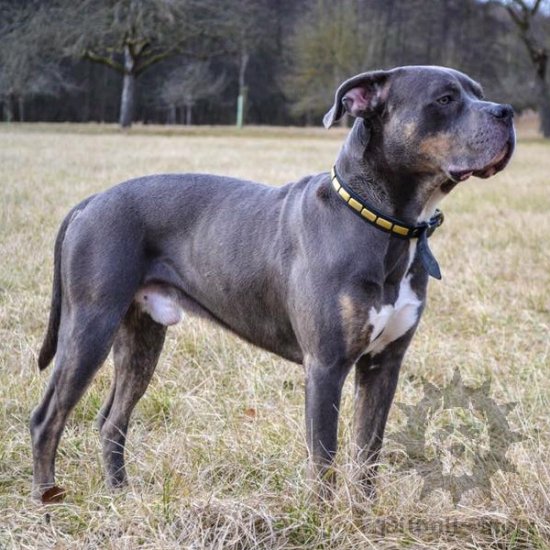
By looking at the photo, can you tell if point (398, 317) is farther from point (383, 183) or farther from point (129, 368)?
point (129, 368)

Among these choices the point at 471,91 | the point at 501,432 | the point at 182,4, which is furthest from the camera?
the point at 182,4

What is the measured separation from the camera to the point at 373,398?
307cm

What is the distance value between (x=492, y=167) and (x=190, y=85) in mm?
38445

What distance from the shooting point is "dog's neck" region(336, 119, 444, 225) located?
2879mm

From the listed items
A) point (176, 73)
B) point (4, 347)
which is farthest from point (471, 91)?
point (176, 73)

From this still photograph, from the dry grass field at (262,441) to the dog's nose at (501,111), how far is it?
120 centimetres

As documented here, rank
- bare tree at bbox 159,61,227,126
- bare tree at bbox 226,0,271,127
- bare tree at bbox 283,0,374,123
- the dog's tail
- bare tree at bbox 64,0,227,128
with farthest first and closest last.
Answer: bare tree at bbox 283,0,374,123 → bare tree at bbox 159,61,227,126 → bare tree at bbox 226,0,271,127 → bare tree at bbox 64,0,227,128 → the dog's tail

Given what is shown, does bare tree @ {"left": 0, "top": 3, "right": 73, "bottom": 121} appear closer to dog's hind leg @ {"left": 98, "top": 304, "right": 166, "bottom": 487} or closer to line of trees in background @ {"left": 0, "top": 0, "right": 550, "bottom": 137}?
line of trees in background @ {"left": 0, "top": 0, "right": 550, "bottom": 137}

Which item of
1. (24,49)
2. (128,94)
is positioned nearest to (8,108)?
(24,49)

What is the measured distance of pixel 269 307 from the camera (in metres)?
3.08

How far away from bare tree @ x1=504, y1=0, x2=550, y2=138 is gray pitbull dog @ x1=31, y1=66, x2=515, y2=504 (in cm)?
3407

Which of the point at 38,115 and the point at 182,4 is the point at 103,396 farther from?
the point at 38,115

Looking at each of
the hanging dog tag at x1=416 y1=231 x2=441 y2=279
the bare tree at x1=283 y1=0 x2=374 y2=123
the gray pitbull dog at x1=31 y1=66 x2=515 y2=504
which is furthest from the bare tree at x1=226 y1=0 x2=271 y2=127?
the hanging dog tag at x1=416 y1=231 x2=441 y2=279

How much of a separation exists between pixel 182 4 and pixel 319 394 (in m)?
32.9
